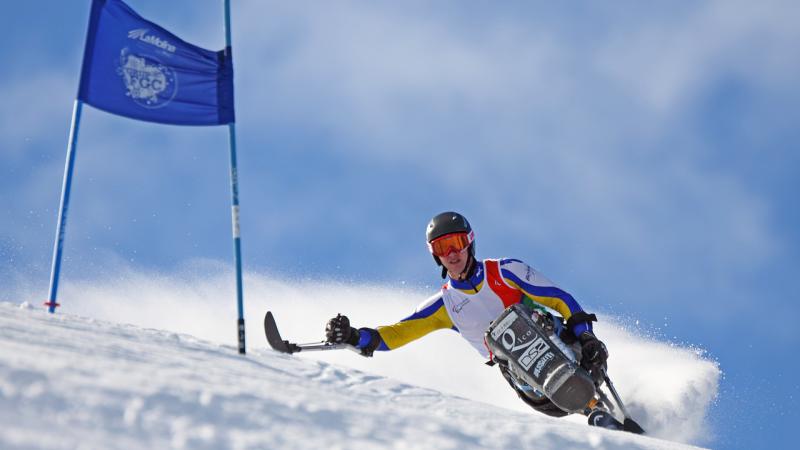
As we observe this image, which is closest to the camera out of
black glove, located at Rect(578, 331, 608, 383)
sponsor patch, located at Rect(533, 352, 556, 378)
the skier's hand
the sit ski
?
the sit ski

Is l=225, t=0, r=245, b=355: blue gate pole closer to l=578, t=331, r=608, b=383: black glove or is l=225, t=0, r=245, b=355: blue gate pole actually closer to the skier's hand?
the skier's hand

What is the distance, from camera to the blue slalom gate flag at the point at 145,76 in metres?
7.60

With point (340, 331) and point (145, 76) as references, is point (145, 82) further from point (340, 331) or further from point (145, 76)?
point (340, 331)

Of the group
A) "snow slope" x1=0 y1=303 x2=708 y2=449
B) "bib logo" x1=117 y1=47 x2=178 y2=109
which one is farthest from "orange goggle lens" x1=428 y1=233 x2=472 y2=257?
"bib logo" x1=117 y1=47 x2=178 y2=109

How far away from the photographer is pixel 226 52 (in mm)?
7770

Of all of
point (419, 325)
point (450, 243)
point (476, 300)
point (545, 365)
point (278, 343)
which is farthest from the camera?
point (419, 325)

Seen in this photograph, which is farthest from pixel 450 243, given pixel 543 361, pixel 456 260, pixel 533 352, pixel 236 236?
pixel 236 236

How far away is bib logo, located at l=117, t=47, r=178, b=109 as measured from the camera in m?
7.61

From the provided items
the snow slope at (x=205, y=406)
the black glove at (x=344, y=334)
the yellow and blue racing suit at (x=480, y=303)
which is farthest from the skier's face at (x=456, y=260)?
the snow slope at (x=205, y=406)

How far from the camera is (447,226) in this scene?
8.53 metres

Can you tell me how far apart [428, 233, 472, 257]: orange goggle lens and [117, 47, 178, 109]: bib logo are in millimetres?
3176

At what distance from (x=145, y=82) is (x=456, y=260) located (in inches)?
148

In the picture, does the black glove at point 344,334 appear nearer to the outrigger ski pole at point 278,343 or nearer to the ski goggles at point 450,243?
the outrigger ski pole at point 278,343

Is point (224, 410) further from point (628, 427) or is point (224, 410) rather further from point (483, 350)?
point (483, 350)
